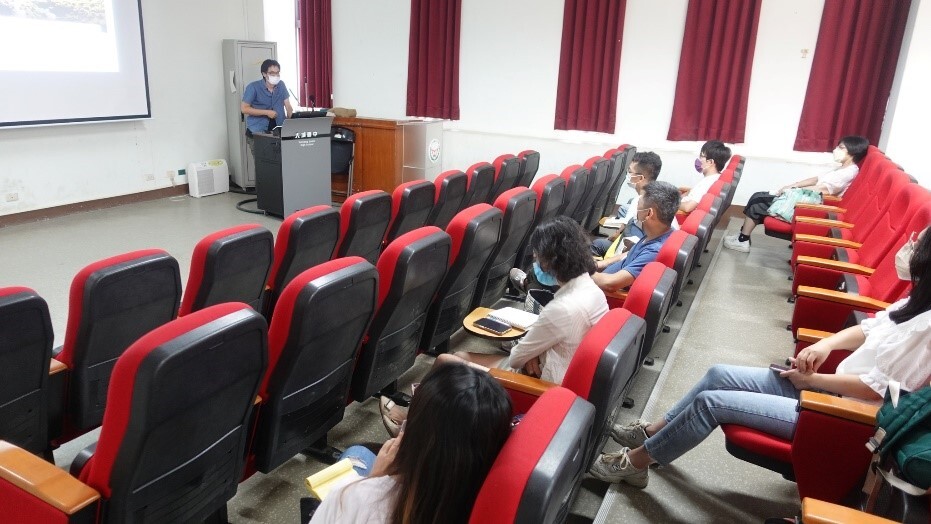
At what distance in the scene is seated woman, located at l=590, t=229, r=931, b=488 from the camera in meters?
1.74

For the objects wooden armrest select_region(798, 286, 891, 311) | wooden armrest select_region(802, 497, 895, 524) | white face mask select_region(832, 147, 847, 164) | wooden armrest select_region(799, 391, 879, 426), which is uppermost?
white face mask select_region(832, 147, 847, 164)

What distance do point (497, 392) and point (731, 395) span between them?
1238 millimetres

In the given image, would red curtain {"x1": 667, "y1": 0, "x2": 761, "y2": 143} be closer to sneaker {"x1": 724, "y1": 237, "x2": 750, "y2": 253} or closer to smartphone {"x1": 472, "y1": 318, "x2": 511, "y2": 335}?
sneaker {"x1": 724, "y1": 237, "x2": 750, "y2": 253}

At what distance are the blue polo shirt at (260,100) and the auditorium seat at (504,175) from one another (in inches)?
113

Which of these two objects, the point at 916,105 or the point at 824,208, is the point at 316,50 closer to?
the point at 824,208

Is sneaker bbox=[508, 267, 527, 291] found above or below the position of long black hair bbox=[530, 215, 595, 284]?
below

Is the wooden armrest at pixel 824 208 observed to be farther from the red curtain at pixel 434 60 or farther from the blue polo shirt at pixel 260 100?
the blue polo shirt at pixel 260 100

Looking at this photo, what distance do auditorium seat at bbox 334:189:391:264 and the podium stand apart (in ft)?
8.79

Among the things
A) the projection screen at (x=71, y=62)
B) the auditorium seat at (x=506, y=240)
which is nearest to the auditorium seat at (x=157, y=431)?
the auditorium seat at (x=506, y=240)

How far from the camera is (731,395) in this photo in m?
1.97

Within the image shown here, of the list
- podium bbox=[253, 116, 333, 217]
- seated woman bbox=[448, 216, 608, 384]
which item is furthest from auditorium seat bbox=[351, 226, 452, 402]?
podium bbox=[253, 116, 333, 217]

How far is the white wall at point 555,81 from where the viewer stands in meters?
6.12

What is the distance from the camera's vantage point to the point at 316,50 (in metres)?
8.52

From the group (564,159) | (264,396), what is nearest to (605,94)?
(564,159)
